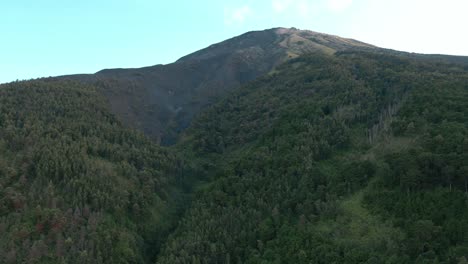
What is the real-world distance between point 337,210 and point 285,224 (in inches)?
321

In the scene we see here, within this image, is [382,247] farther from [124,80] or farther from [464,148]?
[124,80]

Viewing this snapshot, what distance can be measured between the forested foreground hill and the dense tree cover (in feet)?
24.9

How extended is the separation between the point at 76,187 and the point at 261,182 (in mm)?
33397

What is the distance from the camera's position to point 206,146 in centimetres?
11731

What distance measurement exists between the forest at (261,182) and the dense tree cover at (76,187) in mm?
257

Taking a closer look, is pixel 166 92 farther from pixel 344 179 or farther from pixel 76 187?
pixel 344 179

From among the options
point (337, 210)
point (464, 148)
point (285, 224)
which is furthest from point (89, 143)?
point (464, 148)

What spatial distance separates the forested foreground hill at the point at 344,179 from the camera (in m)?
54.2

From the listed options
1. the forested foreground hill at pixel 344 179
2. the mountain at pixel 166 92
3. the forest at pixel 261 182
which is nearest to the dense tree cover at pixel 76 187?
the forest at pixel 261 182

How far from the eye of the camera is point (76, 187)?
74375mm

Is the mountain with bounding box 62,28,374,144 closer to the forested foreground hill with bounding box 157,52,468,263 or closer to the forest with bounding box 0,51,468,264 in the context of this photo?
the forest with bounding box 0,51,468,264

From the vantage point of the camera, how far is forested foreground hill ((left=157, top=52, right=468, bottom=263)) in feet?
178


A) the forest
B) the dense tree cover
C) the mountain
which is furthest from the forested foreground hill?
the mountain

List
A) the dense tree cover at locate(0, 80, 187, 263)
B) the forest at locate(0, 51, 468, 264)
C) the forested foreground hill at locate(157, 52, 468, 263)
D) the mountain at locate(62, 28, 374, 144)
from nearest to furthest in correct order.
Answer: the forested foreground hill at locate(157, 52, 468, 263), the forest at locate(0, 51, 468, 264), the dense tree cover at locate(0, 80, 187, 263), the mountain at locate(62, 28, 374, 144)
